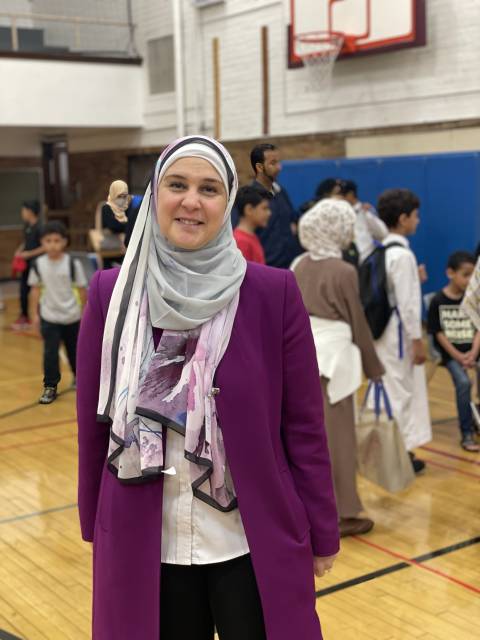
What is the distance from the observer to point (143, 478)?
73.1 inches

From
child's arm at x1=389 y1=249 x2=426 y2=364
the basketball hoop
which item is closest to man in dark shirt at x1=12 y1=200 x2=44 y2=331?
the basketball hoop

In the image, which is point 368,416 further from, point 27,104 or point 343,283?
point 27,104

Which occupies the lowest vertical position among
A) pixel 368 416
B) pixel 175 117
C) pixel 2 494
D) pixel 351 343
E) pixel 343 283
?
pixel 2 494

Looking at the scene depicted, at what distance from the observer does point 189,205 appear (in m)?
1.83

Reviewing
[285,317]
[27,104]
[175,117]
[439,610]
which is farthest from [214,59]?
[285,317]

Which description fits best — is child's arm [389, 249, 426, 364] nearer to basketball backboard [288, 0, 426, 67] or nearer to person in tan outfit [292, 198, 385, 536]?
person in tan outfit [292, 198, 385, 536]

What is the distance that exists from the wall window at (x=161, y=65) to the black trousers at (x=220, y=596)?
12.9m

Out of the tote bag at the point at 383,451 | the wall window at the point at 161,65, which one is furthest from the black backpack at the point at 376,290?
the wall window at the point at 161,65

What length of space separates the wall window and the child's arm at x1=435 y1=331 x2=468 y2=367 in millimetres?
9441

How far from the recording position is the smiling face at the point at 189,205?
6.03 ft

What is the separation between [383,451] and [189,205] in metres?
3.02

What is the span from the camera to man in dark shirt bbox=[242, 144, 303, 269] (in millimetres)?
2342

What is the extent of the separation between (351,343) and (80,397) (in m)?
2.47

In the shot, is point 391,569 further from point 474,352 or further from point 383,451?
point 474,352
